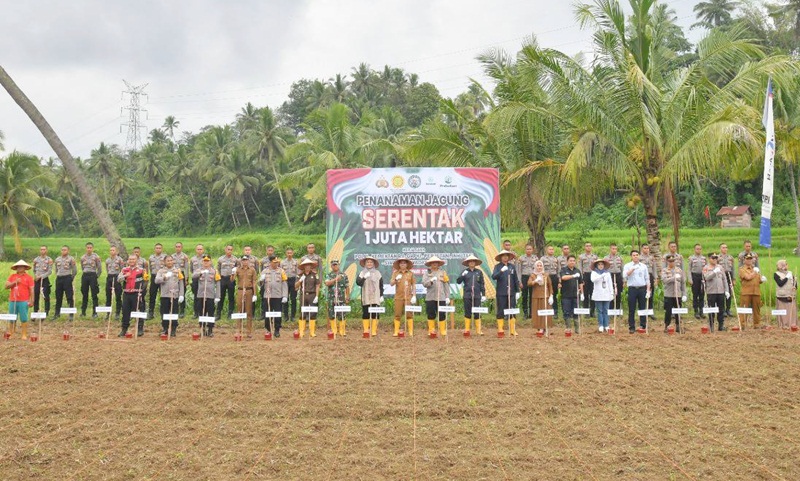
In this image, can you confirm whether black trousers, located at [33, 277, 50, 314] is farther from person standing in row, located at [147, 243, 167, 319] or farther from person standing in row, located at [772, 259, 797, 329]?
person standing in row, located at [772, 259, 797, 329]

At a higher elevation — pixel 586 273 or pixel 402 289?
pixel 586 273

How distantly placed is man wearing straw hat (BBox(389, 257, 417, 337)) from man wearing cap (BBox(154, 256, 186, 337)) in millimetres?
4201

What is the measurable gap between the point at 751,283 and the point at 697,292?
6.64 ft

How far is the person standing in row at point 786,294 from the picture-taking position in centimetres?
1499

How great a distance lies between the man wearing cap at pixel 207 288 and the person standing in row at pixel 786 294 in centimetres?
1108

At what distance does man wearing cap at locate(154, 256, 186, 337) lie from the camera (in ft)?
49.1

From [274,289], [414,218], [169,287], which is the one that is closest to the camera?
[274,289]

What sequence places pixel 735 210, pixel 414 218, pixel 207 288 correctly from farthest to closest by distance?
pixel 735 210
pixel 414 218
pixel 207 288

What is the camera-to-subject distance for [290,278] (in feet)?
54.7

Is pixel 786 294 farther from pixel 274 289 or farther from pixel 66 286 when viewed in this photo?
pixel 66 286

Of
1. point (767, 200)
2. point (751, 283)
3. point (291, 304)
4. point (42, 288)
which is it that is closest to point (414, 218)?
point (291, 304)

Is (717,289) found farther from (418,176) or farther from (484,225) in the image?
(418,176)

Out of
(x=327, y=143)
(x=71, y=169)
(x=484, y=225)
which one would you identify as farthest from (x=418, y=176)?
(x=327, y=143)

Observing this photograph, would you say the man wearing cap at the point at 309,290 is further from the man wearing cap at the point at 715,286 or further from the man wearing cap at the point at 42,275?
the man wearing cap at the point at 715,286
